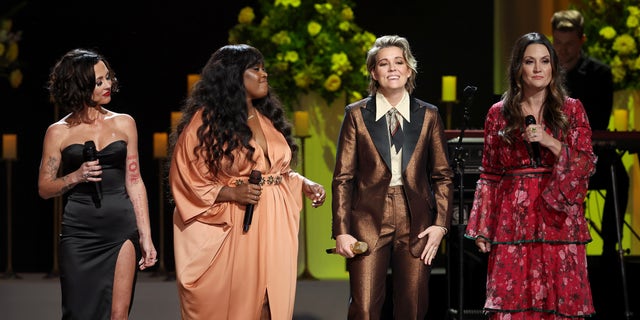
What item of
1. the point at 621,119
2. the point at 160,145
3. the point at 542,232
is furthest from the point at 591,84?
the point at 160,145

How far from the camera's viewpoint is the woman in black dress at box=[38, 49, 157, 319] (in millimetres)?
4500

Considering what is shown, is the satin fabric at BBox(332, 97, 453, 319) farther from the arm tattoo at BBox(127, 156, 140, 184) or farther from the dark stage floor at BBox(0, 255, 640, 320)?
the dark stage floor at BBox(0, 255, 640, 320)

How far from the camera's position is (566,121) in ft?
14.1

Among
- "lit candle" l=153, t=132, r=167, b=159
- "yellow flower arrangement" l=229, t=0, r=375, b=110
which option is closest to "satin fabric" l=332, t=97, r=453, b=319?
"yellow flower arrangement" l=229, t=0, r=375, b=110

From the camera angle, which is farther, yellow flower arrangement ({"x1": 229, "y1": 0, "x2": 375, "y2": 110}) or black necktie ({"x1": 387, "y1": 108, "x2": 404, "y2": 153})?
yellow flower arrangement ({"x1": 229, "y1": 0, "x2": 375, "y2": 110})

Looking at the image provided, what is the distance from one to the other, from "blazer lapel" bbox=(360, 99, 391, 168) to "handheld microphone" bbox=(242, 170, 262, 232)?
20.7 inches

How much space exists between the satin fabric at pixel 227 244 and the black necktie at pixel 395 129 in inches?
19.0

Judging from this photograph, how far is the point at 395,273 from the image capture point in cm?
435

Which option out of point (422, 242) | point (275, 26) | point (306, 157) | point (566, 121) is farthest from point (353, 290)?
point (275, 26)

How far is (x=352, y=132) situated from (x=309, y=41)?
7.88ft

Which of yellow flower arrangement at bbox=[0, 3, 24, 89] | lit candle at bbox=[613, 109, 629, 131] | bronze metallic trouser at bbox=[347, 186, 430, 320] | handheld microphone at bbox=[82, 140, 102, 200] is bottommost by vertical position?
bronze metallic trouser at bbox=[347, 186, 430, 320]

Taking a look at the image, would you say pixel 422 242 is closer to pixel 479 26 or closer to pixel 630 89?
pixel 630 89

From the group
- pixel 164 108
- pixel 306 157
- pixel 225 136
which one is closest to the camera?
pixel 225 136

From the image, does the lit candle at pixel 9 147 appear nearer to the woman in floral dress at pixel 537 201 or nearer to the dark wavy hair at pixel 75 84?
the dark wavy hair at pixel 75 84
